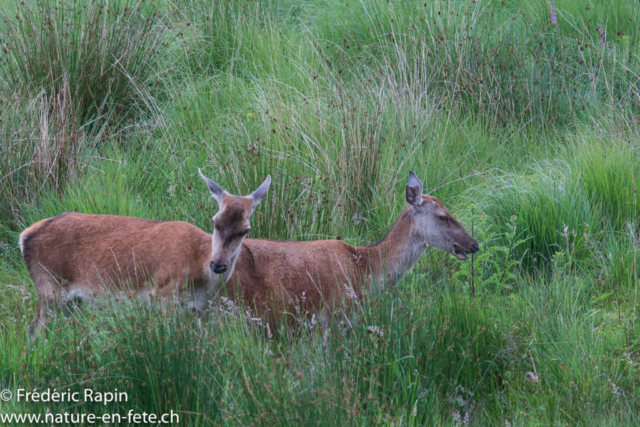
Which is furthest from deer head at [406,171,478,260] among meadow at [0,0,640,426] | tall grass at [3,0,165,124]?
tall grass at [3,0,165,124]

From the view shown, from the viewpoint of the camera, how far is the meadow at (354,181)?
4.03 meters

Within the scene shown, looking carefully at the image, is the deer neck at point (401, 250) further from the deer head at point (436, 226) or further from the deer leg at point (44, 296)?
the deer leg at point (44, 296)

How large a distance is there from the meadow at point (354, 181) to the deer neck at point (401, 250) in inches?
8.7

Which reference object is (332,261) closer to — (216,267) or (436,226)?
(436,226)

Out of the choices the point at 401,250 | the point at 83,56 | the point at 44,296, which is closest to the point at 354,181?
the point at 401,250

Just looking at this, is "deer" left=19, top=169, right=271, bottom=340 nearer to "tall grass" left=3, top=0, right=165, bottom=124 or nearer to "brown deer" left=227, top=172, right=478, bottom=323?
"brown deer" left=227, top=172, right=478, bottom=323

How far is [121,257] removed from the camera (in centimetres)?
552

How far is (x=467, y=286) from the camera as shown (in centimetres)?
541

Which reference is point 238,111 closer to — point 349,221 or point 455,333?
point 349,221

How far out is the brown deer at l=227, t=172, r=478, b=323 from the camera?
5.51m

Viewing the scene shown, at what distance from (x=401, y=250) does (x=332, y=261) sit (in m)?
0.63

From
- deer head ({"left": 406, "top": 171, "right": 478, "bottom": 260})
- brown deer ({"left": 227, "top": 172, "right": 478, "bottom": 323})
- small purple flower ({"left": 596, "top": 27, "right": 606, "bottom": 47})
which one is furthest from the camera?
small purple flower ({"left": 596, "top": 27, "right": 606, "bottom": 47})

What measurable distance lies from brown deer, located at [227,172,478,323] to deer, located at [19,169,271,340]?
31cm

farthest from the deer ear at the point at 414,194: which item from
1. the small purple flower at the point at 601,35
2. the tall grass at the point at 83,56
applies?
the small purple flower at the point at 601,35
